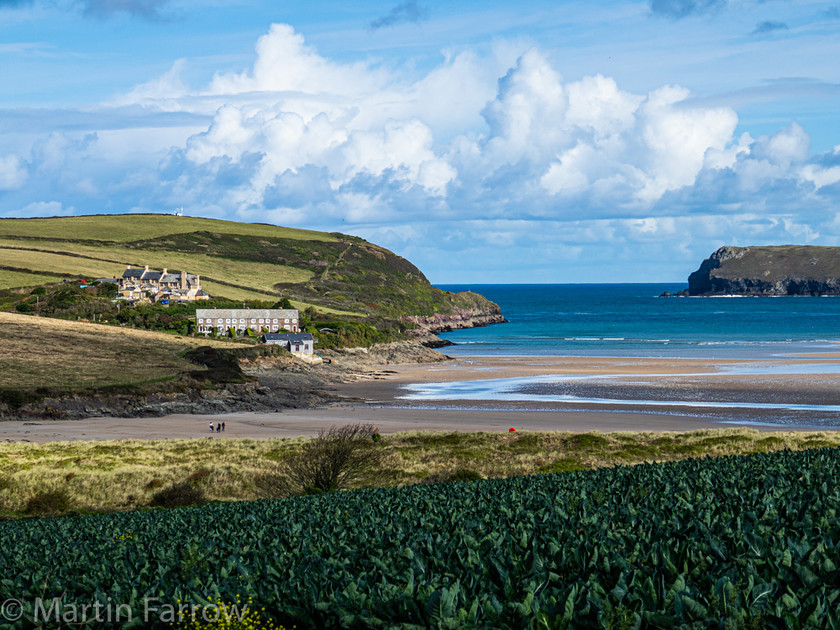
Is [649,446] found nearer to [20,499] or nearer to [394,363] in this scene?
[20,499]

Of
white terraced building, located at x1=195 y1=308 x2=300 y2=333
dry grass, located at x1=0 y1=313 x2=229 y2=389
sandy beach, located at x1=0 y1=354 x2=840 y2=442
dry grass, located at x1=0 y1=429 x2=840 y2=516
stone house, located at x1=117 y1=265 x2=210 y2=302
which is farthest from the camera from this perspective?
stone house, located at x1=117 y1=265 x2=210 y2=302

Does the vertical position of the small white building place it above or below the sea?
above

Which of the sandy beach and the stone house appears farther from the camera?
the stone house

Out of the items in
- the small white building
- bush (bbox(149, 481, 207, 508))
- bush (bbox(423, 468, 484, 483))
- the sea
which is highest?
the small white building

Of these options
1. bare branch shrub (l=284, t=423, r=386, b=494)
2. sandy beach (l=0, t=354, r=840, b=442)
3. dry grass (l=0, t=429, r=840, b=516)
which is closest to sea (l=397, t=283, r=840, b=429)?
sandy beach (l=0, t=354, r=840, b=442)

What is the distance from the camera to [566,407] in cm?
7669

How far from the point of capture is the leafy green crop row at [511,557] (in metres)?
8.59

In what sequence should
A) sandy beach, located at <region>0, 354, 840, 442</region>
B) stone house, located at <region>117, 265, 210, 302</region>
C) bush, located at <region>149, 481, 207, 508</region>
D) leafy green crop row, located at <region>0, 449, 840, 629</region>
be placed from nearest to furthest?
leafy green crop row, located at <region>0, 449, 840, 629</region> < bush, located at <region>149, 481, 207, 508</region> < sandy beach, located at <region>0, 354, 840, 442</region> < stone house, located at <region>117, 265, 210, 302</region>

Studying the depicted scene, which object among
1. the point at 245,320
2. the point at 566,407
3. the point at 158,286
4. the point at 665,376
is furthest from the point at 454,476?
the point at 158,286

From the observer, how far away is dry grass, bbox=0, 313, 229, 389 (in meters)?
93.1

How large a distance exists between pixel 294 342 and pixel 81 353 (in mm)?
32852

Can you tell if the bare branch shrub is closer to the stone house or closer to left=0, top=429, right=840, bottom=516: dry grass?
left=0, top=429, right=840, bottom=516: dry grass

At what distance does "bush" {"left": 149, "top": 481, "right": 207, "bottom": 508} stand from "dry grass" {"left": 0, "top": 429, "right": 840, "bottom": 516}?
677 mm

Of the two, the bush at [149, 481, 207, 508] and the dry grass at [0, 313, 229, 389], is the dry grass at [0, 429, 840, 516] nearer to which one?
the bush at [149, 481, 207, 508]
